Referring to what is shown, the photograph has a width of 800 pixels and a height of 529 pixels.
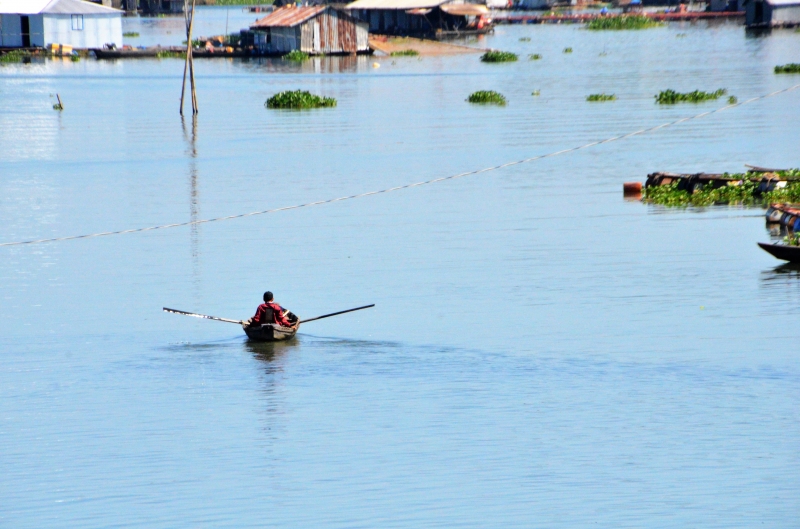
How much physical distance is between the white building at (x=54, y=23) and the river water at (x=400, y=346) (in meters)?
45.7

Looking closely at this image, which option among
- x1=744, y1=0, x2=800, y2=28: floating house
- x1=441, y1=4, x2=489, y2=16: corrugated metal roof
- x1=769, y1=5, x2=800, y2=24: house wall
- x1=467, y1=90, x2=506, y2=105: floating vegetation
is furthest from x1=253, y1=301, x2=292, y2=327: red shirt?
x1=769, y1=5, x2=800, y2=24: house wall

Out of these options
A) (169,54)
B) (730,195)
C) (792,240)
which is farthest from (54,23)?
(792,240)

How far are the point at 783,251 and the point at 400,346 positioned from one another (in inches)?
379

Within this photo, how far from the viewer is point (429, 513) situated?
13852 mm

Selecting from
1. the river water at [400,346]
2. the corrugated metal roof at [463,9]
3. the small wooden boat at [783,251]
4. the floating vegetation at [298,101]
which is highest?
the corrugated metal roof at [463,9]

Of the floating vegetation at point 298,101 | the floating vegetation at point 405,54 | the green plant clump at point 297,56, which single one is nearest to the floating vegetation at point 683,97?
the floating vegetation at point 298,101

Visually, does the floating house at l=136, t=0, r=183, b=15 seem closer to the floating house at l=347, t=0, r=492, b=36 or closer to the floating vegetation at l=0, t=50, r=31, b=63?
the floating house at l=347, t=0, r=492, b=36

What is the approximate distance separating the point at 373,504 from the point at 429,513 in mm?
717

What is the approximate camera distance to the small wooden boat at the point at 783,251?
24672mm

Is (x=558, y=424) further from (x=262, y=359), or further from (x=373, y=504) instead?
(x=262, y=359)

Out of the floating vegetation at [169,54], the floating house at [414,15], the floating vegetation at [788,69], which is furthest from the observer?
the floating house at [414,15]

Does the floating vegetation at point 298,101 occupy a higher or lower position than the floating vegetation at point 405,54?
lower

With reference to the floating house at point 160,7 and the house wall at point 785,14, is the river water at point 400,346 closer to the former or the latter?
the house wall at point 785,14

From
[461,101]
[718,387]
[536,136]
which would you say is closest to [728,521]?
[718,387]
